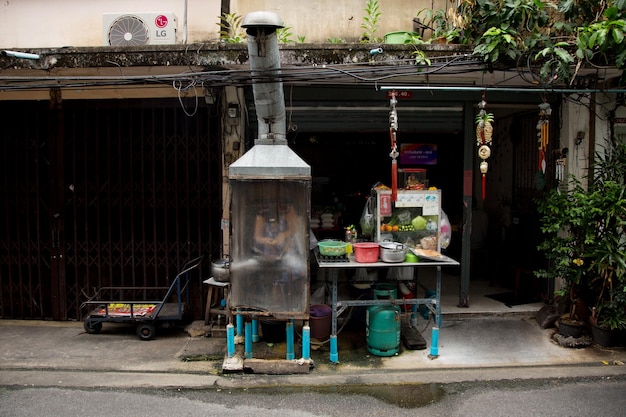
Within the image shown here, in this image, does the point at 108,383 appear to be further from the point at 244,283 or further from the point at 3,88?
the point at 3,88

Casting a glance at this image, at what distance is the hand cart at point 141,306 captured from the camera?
687cm

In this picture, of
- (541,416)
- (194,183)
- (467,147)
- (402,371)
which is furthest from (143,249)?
(541,416)

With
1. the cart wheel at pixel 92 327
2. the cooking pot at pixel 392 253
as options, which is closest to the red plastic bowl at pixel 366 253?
the cooking pot at pixel 392 253

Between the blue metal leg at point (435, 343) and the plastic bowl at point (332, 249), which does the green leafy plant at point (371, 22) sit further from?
the blue metal leg at point (435, 343)

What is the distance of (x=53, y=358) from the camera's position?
6.23 metres

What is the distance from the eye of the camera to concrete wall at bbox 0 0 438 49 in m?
7.15

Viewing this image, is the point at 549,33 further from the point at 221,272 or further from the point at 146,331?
the point at 146,331

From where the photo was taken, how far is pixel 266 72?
5.39 meters

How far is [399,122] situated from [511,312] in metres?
3.65

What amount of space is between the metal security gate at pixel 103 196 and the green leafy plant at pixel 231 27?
131 cm

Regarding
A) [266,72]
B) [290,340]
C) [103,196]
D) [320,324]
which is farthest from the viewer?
[103,196]

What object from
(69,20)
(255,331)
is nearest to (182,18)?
(69,20)

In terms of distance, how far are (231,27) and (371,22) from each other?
2.15 m

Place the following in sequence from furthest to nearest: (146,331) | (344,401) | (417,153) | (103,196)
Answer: (417,153) < (103,196) < (146,331) < (344,401)
